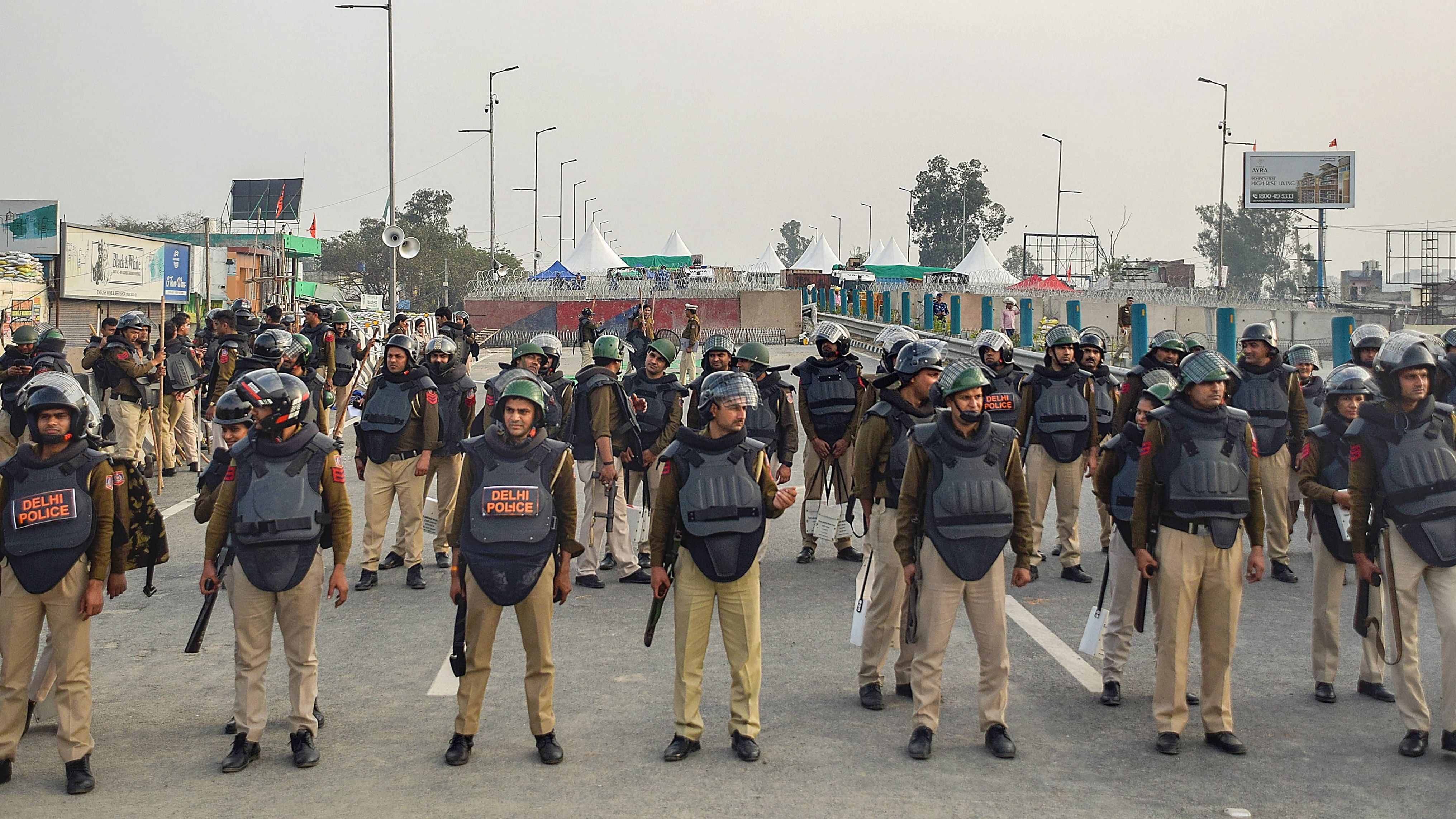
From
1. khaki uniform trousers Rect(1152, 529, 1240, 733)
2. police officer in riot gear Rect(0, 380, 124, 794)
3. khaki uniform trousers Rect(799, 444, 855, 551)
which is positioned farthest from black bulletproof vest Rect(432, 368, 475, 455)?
khaki uniform trousers Rect(1152, 529, 1240, 733)

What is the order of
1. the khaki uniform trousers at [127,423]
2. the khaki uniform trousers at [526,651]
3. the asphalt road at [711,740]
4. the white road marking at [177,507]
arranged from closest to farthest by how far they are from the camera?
the asphalt road at [711,740] → the khaki uniform trousers at [526,651] → the white road marking at [177,507] → the khaki uniform trousers at [127,423]

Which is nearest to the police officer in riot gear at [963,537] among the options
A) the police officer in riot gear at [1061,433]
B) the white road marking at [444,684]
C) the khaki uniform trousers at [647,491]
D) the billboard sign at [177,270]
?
the white road marking at [444,684]

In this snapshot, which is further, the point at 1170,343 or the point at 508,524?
the point at 1170,343

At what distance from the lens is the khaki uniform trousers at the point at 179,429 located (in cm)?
1609

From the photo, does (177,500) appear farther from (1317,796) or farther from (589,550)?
(1317,796)

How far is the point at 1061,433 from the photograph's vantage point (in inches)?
410

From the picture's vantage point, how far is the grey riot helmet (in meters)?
6.34

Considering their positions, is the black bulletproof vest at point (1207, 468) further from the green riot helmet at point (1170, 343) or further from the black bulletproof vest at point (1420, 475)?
the green riot helmet at point (1170, 343)

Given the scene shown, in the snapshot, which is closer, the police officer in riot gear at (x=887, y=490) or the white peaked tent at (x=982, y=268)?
the police officer in riot gear at (x=887, y=490)

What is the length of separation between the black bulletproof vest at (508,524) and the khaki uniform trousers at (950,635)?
1869 millimetres

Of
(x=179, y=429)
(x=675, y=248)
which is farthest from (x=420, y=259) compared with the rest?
(x=179, y=429)

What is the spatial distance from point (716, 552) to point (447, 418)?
15.3ft

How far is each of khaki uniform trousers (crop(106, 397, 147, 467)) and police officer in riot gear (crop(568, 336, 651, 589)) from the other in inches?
269

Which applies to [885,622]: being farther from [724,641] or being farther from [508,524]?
[508,524]
